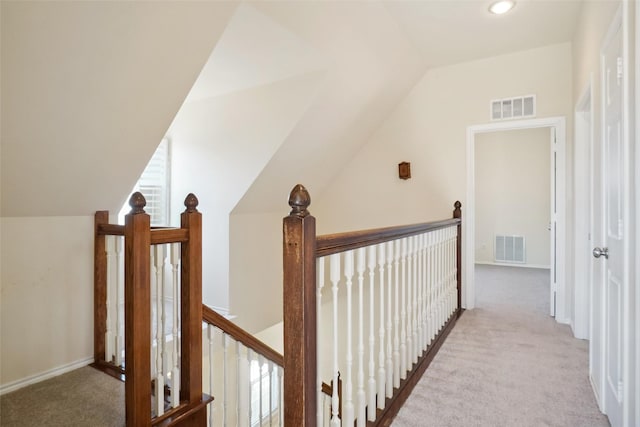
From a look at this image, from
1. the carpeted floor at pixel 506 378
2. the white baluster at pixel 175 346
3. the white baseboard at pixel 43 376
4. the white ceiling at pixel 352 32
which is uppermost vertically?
the white ceiling at pixel 352 32

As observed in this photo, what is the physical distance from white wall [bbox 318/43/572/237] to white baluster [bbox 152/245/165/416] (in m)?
3.00

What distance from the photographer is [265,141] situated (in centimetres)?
349

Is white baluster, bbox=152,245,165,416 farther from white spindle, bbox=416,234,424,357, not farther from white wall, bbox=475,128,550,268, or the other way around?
white wall, bbox=475,128,550,268

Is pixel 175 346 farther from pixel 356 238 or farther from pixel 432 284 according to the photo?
pixel 432 284

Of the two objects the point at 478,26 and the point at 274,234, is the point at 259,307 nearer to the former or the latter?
the point at 274,234

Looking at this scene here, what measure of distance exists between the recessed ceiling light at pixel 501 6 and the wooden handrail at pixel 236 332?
119 inches

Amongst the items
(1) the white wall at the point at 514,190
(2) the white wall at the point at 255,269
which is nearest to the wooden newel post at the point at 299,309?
(2) the white wall at the point at 255,269

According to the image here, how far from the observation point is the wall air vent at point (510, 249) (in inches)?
251

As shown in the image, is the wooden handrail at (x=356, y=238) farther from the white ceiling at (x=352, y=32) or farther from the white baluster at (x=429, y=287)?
the white ceiling at (x=352, y=32)

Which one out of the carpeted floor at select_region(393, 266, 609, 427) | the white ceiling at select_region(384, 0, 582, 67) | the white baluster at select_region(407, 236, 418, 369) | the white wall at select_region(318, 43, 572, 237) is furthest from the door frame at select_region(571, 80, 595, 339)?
the white baluster at select_region(407, 236, 418, 369)

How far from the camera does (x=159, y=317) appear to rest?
6.29ft

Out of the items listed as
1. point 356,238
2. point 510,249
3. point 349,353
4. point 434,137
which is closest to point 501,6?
point 434,137

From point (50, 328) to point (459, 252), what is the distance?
11.5ft

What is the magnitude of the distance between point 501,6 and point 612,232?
6.72 ft
